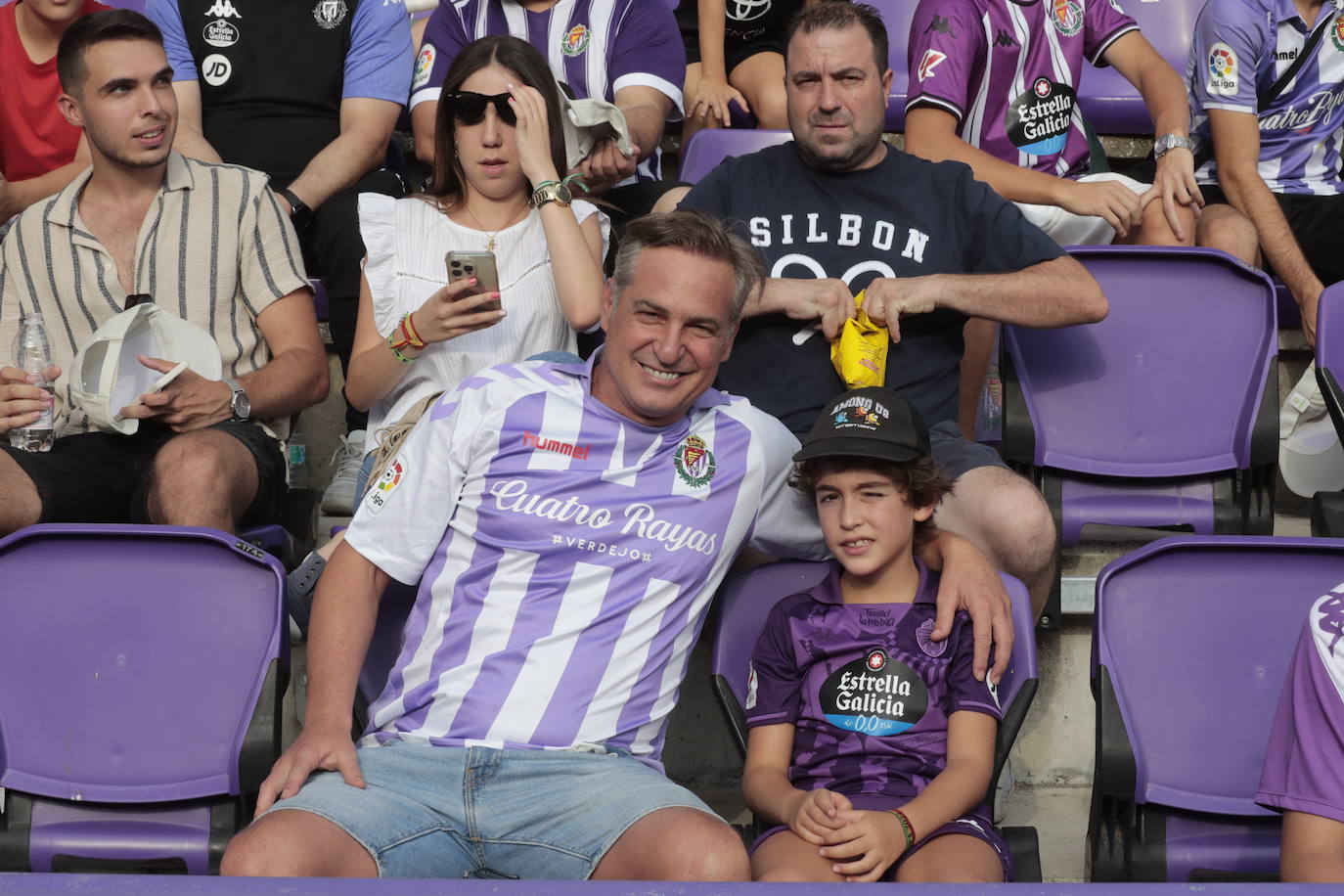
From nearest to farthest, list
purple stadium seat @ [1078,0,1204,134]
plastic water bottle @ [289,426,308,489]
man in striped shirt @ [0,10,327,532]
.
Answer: man in striped shirt @ [0,10,327,532]
plastic water bottle @ [289,426,308,489]
purple stadium seat @ [1078,0,1204,134]

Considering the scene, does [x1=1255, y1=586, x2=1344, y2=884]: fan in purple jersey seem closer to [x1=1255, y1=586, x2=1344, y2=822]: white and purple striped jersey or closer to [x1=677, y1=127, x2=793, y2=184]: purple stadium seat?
[x1=1255, y1=586, x2=1344, y2=822]: white and purple striped jersey

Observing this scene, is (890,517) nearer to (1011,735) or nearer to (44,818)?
(1011,735)

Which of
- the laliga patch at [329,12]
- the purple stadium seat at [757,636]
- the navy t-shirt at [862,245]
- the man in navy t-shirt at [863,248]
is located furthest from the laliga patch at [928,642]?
the laliga patch at [329,12]

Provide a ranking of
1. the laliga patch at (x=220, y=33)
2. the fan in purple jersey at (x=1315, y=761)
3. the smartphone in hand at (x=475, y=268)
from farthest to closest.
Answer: the laliga patch at (x=220, y=33) → the smartphone in hand at (x=475, y=268) → the fan in purple jersey at (x=1315, y=761)

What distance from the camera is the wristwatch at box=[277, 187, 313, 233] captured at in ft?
10.5

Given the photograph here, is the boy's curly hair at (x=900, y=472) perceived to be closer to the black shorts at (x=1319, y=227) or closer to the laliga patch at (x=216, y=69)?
the black shorts at (x=1319, y=227)

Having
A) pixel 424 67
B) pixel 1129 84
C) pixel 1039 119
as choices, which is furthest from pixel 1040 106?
pixel 424 67

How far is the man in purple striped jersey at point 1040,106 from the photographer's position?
124 inches

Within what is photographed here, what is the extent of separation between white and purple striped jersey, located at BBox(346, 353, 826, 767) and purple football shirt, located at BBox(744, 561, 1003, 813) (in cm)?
14

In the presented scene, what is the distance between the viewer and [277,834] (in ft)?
5.65

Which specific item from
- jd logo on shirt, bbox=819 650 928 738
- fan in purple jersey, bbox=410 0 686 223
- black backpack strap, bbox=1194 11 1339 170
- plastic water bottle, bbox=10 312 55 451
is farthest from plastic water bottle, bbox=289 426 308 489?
black backpack strap, bbox=1194 11 1339 170

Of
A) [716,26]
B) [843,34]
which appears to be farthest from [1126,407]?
[716,26]

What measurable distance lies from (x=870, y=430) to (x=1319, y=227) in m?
2.01

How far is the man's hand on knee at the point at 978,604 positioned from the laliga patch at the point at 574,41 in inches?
73.8
